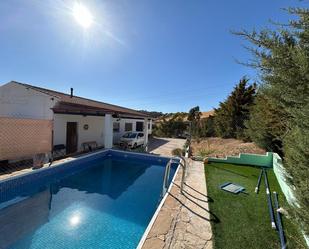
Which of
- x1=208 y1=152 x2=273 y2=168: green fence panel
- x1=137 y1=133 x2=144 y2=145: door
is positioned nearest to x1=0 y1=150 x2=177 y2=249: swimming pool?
x1=208 y1=152 x2=273 y2=168: green fence panel

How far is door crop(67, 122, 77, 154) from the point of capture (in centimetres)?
1411

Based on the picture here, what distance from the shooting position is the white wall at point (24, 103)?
12.2 metres

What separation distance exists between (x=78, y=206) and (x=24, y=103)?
1063 cm

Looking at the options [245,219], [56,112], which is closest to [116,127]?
[56,112]

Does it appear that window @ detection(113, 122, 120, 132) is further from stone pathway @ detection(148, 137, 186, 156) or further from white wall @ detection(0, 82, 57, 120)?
white wall @ detection(0, 82, 57, 120)

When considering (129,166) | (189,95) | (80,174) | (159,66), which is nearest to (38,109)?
(80,174)

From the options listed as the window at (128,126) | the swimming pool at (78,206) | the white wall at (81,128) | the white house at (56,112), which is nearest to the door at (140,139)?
the window at (128,126)

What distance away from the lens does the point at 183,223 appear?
476cm

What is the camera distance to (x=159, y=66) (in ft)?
58.9

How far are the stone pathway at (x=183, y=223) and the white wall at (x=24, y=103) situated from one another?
10.4m

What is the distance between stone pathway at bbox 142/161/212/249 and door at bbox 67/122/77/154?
10.3 m

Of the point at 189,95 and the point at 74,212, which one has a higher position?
the point at 189,95

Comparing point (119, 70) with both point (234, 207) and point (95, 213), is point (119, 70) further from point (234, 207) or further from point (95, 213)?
point (234, 207)

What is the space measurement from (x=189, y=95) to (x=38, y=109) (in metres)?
29.5
